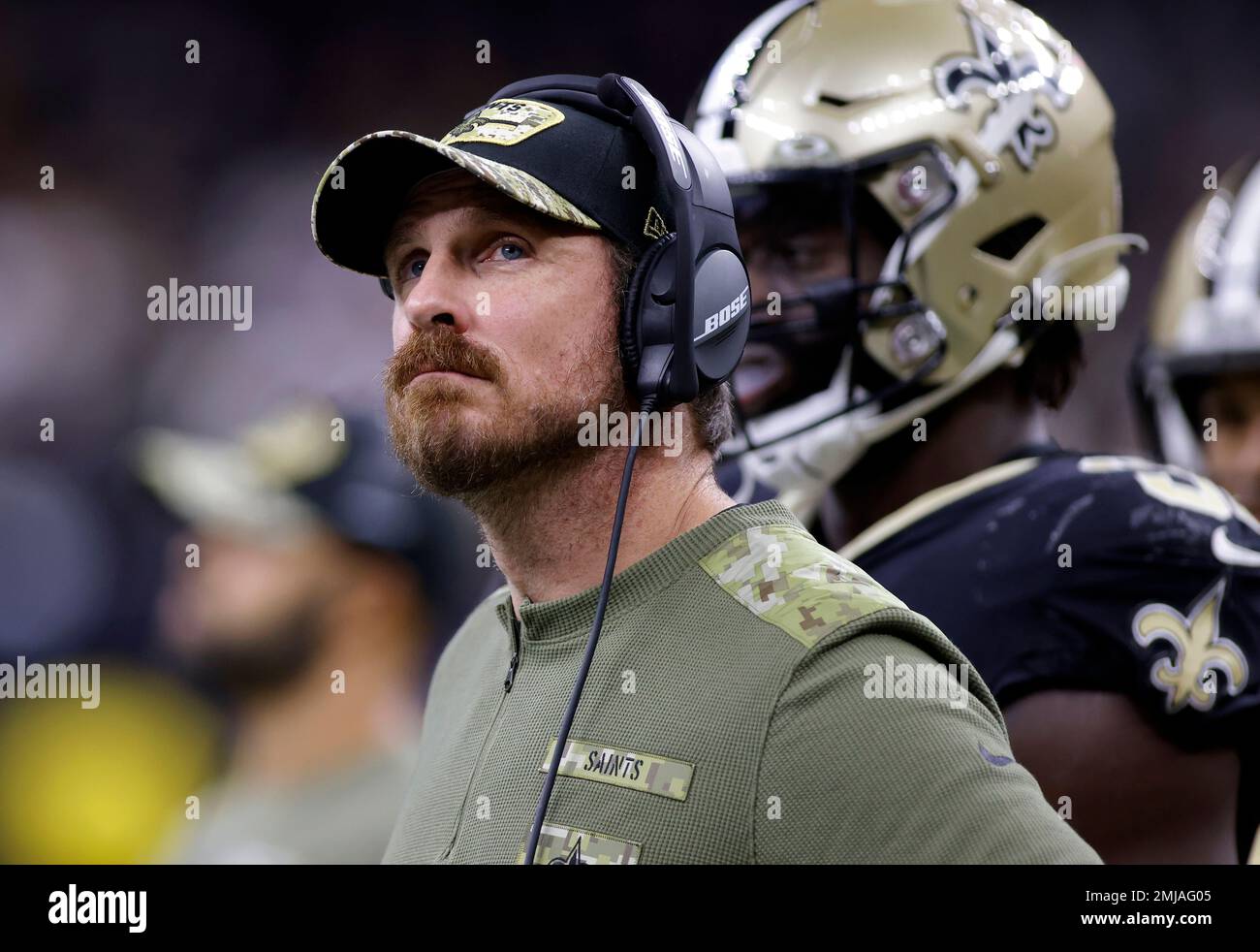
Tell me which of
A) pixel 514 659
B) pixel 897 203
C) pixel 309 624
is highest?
pixel 897 203

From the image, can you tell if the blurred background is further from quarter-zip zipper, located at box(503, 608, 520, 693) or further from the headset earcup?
the headset earcup

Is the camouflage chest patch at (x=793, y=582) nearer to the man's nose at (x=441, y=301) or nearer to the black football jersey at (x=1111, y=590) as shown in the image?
the man's nose at (x=441, y=301)

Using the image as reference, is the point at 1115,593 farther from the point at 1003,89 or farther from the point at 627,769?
the point at 627,769

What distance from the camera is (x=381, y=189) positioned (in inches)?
46.5

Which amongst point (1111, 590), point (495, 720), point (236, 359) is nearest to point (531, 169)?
point (495, 720)

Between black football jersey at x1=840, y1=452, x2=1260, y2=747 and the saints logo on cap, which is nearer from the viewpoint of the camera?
the saints logo on cap

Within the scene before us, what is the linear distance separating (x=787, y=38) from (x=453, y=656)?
125cm

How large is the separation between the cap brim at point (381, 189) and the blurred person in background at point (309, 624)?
5.20ft

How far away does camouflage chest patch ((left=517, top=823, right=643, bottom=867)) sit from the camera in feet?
3.11

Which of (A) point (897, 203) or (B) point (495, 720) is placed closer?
(B) point (495, 720)

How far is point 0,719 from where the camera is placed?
3730mm

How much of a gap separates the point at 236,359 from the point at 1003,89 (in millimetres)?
2328

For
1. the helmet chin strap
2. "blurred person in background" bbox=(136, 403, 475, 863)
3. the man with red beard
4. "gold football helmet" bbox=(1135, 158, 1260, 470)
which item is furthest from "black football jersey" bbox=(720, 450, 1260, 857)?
"gold football helmet" bbox=(1135, 158, 1260, 470)
